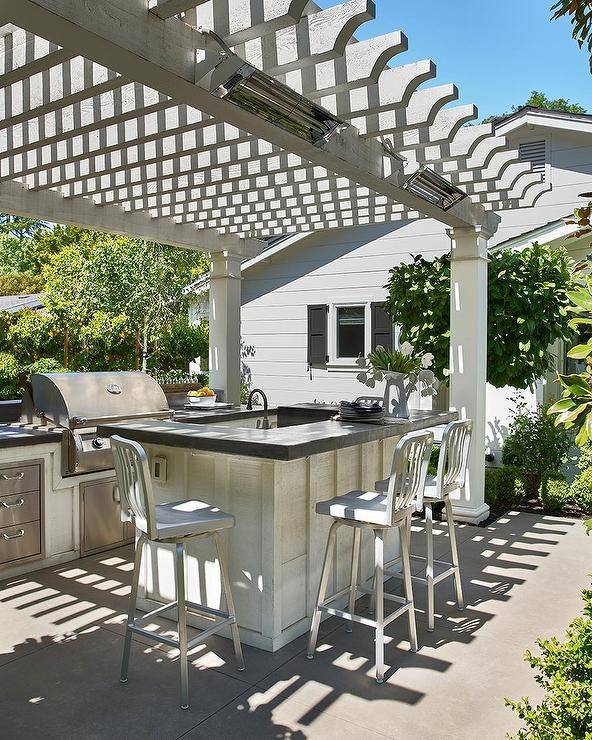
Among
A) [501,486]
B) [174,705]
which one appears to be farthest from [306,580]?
[501,486]

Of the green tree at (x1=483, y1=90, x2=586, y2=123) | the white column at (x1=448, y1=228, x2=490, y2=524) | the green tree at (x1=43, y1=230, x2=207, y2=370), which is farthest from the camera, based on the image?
the green tree at (x1=483, y1=90, x2=586, y2=123)

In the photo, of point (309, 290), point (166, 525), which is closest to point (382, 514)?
point (166, 525)

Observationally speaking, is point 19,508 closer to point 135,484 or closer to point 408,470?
point 135,484

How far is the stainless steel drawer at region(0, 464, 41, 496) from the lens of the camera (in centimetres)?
444

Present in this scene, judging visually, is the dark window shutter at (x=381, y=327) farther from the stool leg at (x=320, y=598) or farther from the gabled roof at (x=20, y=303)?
the gabled roof at (x=20, y=303)

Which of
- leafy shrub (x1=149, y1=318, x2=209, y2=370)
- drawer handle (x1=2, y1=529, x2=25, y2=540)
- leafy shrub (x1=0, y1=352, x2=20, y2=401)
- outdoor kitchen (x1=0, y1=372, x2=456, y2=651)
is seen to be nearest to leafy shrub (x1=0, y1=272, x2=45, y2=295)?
leafy shrub (x1=0, y1=352, x2=20, y2=401)

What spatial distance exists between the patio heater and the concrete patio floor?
9.20ft

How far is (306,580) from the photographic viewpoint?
3684 mm

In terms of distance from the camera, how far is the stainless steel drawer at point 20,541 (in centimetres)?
444

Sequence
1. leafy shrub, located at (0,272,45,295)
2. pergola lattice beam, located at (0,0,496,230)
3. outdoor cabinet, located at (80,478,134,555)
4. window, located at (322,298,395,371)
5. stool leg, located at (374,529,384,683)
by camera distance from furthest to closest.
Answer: leafy shrub, located at (0,272,45,295) < window, located at (322,298,395,371) < outdoor cabinet, located at (80,478,134,555) < stool leg, located at (374,529,384,683) < pergola lattice beam, located at (0,0,496,230)

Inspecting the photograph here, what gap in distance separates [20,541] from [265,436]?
7.34ft

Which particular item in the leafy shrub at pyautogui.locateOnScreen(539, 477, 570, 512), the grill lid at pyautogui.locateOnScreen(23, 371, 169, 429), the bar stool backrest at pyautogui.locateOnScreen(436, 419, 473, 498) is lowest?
the leafy shrub at pyautogui.locateOnScreen(539, 477, 570, 512)

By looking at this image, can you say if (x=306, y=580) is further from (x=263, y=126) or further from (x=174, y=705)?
(x=263, y=126)

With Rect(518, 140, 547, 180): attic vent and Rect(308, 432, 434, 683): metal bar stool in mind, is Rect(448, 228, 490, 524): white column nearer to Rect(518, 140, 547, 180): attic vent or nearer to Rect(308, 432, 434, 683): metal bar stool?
Rect(308, 432, 434, 683): metal bar stool
